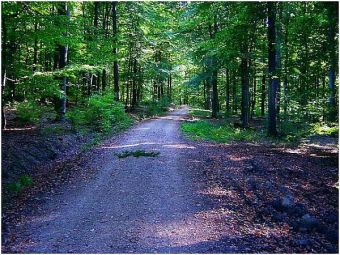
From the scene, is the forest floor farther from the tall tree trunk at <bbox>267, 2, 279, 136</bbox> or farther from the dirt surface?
the tall tree trunk at <bbox>267, 2, 279, 136</bbox>

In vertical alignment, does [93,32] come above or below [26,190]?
above

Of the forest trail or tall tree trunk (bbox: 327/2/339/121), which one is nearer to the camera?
the forest trail

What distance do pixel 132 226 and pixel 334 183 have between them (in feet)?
22.0

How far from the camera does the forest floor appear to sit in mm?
6488

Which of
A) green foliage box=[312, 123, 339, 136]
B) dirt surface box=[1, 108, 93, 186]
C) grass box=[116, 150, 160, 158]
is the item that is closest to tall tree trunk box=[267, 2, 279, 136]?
green foliage box=[312, 123, 339, 136]

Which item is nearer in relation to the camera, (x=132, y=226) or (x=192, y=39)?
(x=132, y=226)

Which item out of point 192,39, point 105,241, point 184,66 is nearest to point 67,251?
point 105,241

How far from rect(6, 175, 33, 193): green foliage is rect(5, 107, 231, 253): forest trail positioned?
1.23m

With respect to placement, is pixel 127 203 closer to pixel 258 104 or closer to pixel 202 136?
pixel 202 136

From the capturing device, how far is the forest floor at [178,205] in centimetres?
649

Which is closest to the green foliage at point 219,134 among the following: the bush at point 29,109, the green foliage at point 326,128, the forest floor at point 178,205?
the forest floor at point 178,205

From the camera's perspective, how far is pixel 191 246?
6.33 meters

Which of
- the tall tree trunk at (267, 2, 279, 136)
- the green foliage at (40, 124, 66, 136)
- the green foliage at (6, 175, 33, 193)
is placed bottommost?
the green foliage at (6, 175, 33, 193)

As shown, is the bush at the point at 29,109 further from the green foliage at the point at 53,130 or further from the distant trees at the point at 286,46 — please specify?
the distant trees at the point at 286,46
